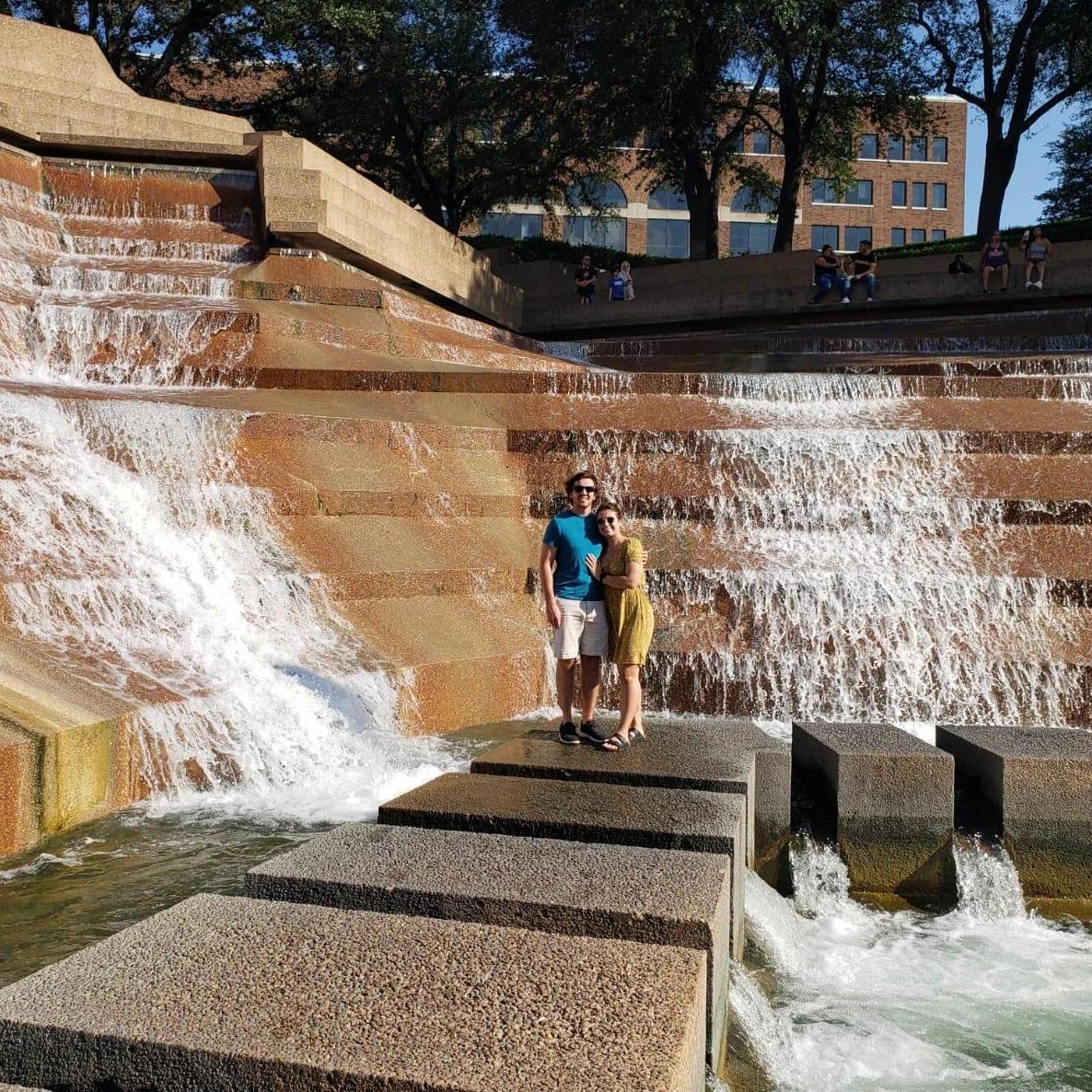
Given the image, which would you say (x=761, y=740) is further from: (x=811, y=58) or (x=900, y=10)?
(x=900, y=10)

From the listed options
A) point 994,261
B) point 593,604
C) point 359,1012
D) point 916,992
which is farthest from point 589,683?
point 994,261

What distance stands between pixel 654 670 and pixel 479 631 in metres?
1.41

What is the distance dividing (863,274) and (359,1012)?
25.2 m

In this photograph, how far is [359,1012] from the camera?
250 cm

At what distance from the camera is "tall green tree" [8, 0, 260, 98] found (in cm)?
3119

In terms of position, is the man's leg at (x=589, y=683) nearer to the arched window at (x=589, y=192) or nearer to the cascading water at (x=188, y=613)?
the cascading water at (x=188, y=613)

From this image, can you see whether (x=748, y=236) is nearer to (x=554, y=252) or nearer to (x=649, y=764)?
(x=554, y=252)

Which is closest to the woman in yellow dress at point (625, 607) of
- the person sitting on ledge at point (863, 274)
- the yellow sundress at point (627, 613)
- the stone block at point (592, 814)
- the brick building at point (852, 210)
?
the yellow sundress at point (627, 613)

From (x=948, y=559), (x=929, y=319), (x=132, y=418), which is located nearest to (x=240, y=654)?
(x=132, y=418)

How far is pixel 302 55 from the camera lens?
3391 centimetres

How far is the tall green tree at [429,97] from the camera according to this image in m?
31.4

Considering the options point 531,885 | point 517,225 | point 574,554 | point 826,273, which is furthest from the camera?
point 517,225

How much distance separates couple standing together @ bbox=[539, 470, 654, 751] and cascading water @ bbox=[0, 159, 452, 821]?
49.1 inches

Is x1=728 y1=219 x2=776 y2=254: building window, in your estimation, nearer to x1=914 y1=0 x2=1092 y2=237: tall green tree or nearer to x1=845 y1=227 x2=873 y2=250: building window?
x1=845 y1=227 x2=873 y2=250: building window
